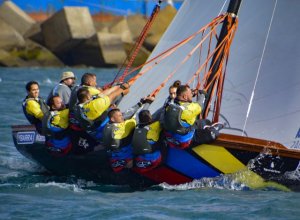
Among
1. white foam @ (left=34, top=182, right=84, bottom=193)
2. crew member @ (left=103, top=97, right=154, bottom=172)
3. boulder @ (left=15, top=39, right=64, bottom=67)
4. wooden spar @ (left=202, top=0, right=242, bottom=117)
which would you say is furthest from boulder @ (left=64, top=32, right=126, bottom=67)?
crew member @ (left=103, top=97, right=154, bottom=172)

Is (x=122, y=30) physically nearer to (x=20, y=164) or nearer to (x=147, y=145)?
(x=20, y=164)

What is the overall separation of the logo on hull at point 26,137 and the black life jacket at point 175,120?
2.11 metres

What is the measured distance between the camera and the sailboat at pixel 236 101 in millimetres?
9320

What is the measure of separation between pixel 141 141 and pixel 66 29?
21334mm

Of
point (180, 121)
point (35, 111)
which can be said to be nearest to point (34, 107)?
point (35, 111)

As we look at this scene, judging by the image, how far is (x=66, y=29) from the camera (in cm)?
3027

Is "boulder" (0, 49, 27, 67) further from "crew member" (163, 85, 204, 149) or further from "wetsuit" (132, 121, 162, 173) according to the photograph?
"crew member" (163, 85, 204, 149)

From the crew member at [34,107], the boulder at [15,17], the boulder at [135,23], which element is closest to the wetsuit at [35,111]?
the crew member at [34,107]

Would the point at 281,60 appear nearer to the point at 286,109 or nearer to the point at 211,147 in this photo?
the point at 286,109

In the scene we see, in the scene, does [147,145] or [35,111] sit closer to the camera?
[147,145]

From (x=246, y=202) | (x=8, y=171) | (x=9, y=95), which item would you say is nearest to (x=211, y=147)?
(x=246, y=202)

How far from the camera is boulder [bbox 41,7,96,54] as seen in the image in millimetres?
30172

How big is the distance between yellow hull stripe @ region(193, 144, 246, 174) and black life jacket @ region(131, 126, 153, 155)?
1.55 ft

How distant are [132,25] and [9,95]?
1424 centimetres
